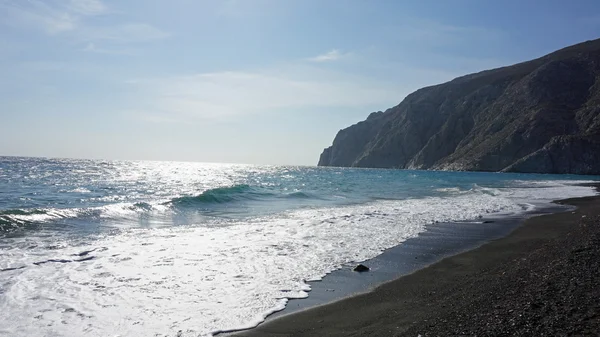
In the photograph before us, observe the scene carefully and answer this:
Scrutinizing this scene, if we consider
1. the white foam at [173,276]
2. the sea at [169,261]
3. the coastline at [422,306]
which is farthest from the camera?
the sea at [169,261]

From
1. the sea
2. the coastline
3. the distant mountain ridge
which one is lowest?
the sea

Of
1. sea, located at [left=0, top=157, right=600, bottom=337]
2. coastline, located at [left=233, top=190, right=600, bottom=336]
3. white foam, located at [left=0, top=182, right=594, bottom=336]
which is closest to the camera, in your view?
coastline, located at [left=233, top=190, right=600, bottom=336]

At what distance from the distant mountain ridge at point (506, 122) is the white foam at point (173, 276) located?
10516 centimetres

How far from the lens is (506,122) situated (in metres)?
126

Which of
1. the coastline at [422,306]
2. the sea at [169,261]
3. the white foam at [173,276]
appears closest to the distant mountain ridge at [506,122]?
the sea at [169,261]

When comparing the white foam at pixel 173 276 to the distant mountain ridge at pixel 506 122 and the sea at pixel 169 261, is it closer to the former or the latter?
the sea at pixel 169 261

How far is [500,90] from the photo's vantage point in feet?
480

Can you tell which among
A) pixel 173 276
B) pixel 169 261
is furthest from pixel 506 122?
pixel 173 276

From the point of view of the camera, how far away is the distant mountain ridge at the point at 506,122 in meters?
106

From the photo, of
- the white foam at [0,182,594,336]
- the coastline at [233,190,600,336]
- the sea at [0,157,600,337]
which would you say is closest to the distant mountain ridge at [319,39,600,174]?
the sea at [0,157,600,337]

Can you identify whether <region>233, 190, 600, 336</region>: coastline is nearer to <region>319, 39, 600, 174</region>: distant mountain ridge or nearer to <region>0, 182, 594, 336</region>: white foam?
<region>0, 182, 594, 336</region>: white foam

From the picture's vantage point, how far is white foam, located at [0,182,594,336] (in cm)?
688

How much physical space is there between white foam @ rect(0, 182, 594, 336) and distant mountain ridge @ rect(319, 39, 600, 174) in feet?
345

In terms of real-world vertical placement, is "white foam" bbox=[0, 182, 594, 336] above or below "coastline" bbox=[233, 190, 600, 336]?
below
